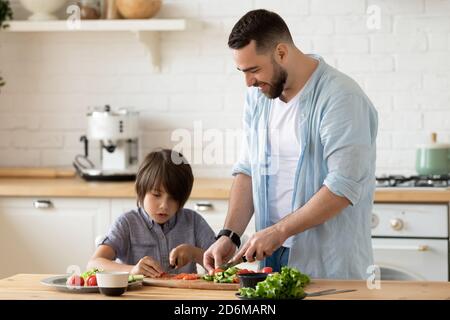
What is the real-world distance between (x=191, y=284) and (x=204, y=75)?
94.8 inches

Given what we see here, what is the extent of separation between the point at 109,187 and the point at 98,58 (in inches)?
36.5

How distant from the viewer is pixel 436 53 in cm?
466

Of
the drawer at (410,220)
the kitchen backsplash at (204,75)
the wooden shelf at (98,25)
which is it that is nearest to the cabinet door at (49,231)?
the kitchen backsplash at (204,75)

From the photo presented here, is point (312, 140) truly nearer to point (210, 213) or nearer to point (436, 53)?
point (210, 213)

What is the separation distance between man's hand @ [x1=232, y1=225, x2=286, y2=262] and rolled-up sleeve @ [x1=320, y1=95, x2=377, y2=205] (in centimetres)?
21

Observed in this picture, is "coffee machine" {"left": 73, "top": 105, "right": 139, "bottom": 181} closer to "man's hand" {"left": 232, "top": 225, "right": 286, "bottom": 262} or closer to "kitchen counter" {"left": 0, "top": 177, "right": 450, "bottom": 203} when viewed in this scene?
"kitchen counter" {"left": 0, "top": 177, "right": 450, "bottom": 203}

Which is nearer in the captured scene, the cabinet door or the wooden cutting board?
the wooden cutting board

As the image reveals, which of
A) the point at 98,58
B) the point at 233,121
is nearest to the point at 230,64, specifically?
the point at 233,121

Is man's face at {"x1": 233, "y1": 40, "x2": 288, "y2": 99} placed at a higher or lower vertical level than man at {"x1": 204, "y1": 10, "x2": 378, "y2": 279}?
higher

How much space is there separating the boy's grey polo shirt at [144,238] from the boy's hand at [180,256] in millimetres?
118

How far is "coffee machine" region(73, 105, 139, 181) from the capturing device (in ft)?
15.0

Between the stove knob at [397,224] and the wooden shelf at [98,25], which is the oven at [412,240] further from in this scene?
the wooden shelf at [98,25]

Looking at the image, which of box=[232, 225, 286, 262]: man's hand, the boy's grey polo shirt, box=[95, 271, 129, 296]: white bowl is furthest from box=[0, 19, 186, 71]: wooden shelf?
box=[95, 271, 129, 296]: white bowl

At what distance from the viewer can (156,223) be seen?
3078 mm
